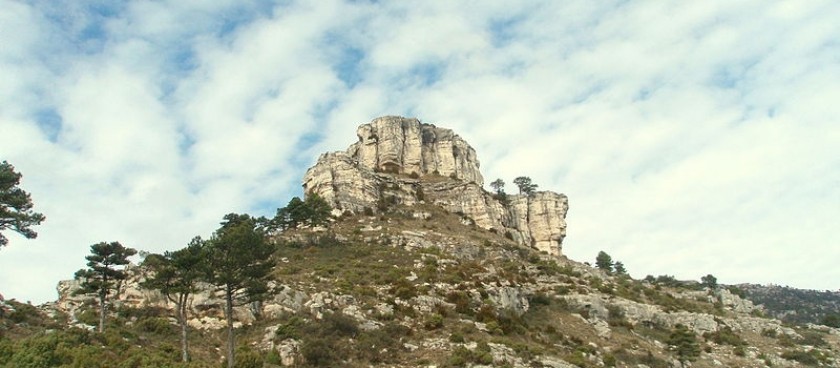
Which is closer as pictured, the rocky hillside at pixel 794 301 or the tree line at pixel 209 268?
the tree line at pixel 209 268

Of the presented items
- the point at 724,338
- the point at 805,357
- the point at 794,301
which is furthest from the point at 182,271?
the point at 794,301

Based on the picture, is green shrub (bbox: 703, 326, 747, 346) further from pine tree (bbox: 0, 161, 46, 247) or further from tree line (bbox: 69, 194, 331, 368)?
pine tree (bbox: 0, 161, 46, 247)

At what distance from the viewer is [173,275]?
38750mm

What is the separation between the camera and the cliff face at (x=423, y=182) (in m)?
88.2

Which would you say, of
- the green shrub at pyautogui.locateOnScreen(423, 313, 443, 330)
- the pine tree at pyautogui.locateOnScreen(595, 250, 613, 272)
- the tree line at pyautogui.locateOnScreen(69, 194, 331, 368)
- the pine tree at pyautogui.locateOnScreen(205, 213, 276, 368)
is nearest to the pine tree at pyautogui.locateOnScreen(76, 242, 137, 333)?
the tree line at pyautogui.locateOnScreen(69, 194, 331, 368)

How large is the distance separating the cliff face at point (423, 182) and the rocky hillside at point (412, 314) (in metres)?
0.58

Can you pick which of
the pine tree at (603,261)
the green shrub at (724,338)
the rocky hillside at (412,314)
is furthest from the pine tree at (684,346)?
the pine tree at (603,261)

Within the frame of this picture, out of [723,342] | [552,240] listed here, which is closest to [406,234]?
[723,342]

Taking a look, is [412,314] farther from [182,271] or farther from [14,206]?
[14,206]

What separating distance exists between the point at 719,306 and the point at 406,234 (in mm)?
40697

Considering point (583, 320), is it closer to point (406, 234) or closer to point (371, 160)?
point (406, 234)

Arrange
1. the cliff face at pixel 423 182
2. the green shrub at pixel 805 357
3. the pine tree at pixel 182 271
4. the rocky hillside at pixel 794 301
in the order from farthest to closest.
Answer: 1. the rocky hillside at pixel 794 301
2. the cliff face at pixel 423 182
3. the green shrub at pixel 805 357
4. the pine tree at pixel 182 271

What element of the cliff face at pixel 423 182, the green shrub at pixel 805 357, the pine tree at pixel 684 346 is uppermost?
the cliff face at pixel 423 182

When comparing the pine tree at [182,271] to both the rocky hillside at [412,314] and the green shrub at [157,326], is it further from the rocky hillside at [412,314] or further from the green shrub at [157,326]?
the green shrub at [157,326]
